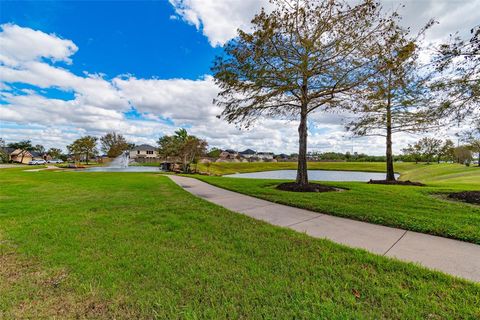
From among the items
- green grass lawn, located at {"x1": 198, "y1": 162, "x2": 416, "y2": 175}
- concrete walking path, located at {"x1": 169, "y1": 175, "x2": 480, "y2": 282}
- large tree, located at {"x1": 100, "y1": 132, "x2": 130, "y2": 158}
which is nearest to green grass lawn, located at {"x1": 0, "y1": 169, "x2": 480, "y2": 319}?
concrete walking path, located at {"x1": 169, "y1": 175, "x2": 480, "y2": 282}

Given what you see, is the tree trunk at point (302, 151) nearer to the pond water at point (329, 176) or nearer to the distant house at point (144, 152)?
the pond water at point (329, 176)

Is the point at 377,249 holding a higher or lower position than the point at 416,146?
lower

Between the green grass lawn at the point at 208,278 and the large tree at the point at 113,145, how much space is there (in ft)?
211

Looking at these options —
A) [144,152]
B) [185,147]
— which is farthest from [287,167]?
[144,152]

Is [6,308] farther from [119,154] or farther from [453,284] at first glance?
[119,154]

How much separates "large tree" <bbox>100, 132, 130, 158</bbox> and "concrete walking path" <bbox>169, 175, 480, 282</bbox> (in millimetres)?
65307

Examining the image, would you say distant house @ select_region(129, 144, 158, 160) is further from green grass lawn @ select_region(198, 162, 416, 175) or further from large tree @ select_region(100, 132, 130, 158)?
green grass lawn @ select_region(198, 162, 416, 175)

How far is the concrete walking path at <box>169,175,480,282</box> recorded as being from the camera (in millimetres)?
2832

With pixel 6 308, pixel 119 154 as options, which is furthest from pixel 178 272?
pixel 119 154

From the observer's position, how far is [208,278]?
250cm

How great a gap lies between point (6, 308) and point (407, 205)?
7.86 metres

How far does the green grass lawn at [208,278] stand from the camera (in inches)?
78.8

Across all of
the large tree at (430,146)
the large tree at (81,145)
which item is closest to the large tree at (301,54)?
the large tree at (430,146)

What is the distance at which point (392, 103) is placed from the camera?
39.5ft
